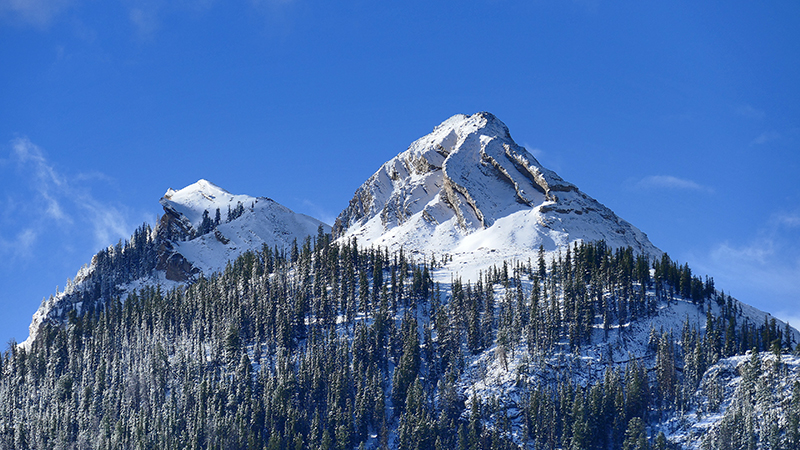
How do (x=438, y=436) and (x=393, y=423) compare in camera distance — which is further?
(x=393, y=423)

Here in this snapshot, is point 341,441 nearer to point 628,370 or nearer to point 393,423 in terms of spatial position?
point 393,423

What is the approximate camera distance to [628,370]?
198m

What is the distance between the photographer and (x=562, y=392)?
635 feet

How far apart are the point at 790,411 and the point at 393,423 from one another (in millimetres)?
81912

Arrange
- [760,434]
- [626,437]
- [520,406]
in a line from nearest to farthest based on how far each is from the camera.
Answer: [760,434]
[626,437]
[520,406]

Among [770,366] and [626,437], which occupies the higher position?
[770,366]

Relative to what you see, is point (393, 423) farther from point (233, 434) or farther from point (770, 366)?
point (770, 366)

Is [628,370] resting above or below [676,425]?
above

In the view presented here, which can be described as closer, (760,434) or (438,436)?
(760,434)

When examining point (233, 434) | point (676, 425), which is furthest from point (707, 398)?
point (233, 434)

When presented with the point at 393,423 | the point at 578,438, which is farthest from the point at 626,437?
the point at 393,423

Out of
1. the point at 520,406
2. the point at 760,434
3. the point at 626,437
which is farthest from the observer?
the point at 520,406

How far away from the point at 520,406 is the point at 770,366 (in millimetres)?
52856

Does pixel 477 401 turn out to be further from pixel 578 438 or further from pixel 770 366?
pixel 770 366
